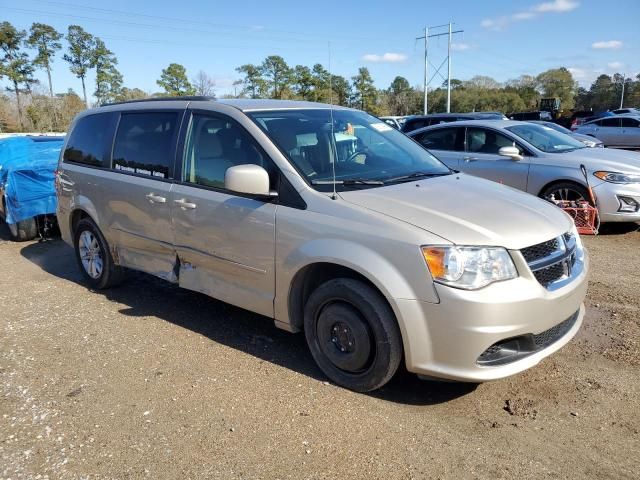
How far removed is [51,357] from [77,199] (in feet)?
6.63

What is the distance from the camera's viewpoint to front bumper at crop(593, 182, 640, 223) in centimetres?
706

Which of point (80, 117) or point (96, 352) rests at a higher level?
point (80, 117)

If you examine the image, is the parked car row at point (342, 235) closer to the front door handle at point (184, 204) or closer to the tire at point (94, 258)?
the front door handle at point (184, 204)

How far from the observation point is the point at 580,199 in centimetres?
736

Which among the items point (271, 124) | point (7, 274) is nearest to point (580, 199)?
point (271, 124)

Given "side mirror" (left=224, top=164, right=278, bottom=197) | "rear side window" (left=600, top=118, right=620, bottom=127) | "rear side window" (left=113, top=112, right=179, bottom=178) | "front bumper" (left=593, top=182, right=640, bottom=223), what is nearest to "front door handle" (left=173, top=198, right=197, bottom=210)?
"rear side window" (left=113, top=112, right=179, bottom=178)

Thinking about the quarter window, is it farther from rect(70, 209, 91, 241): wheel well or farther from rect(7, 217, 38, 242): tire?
rect(7, 217, 38, 242): tire

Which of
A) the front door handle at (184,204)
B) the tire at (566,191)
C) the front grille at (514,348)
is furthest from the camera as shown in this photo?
the tire at (566,191)

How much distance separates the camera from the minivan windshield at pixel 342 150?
376 cm

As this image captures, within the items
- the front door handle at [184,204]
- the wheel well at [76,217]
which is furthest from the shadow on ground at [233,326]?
the front door handle at [184,204]

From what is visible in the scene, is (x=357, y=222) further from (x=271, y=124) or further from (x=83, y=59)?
(x=83, y=59)

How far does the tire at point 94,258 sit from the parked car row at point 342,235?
134 millimetres

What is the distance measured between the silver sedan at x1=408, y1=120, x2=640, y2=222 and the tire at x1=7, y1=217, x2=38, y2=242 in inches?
247

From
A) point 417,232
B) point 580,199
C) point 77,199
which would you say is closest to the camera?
point 417,232
